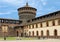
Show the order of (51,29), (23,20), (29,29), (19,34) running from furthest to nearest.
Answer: (23,20) → (19,34) → (29,29) → (51,29)

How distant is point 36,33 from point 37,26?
235 centimetres

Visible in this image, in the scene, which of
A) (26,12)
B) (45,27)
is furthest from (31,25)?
(26,12)

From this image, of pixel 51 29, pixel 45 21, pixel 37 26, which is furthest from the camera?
pixel 37 26

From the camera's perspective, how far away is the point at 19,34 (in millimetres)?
59406

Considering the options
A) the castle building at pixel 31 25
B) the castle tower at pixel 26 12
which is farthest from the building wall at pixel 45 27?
the castle tower at pixel 26 12

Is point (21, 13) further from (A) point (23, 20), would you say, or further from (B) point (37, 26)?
(B) point (37, 26)

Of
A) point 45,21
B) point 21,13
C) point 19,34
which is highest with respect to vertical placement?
point 21,13

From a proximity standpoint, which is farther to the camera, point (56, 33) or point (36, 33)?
point (36, 33)

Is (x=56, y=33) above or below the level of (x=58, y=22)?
below

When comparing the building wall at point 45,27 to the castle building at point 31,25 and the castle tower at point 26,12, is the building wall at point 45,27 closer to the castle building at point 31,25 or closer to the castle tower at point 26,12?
the castle building at point 31,25

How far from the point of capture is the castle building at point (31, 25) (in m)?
40.2

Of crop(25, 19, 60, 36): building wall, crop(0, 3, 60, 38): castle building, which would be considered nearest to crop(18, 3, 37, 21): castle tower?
crop(0, 3, 60, 38): castle building

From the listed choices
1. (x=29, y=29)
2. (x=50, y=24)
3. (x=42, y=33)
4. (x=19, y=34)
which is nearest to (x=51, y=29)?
(x=50, y=24)

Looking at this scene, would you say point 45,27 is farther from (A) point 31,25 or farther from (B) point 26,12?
(B) point 26,12
